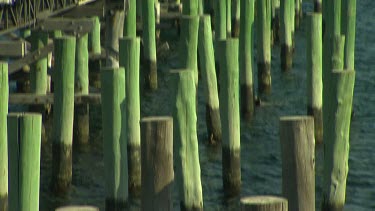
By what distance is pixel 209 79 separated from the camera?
25.0 metres

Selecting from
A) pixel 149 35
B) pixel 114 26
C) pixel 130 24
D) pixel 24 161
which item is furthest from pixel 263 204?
pixel 149 35

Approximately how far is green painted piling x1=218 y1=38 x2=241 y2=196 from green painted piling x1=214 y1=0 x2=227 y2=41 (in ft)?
24.1

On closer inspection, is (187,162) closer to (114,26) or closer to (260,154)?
(260,154)

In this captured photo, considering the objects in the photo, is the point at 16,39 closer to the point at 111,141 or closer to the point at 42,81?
the point at 42,81

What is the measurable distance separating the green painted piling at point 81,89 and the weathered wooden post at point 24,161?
7.63 m

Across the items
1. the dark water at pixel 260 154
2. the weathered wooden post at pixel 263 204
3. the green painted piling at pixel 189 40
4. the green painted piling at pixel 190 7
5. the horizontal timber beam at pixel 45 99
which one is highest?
the green painted piling at pixel 190 7

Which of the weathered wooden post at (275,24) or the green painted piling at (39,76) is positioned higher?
the weathered wooden post at (275,24)

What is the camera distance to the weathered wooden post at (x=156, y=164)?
1683 cm

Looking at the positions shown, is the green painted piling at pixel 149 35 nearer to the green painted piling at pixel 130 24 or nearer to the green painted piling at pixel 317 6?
the green painted piling at pixel 130 24

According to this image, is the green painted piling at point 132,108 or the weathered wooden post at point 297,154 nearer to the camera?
the weathered wooden post at point 297,154

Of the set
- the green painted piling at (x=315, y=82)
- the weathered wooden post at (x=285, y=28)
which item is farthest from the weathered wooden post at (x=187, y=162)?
the weathered wooden post at (x=285, y=28)

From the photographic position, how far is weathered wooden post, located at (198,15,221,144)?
25.0 meters

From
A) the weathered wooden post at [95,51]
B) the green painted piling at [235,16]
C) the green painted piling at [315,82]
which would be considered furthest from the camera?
the green painted piling at [235,16]

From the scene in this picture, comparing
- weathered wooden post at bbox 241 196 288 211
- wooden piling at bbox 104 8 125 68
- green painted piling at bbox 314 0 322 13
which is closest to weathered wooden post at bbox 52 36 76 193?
wooden piling at bbox 104 8 125 68
